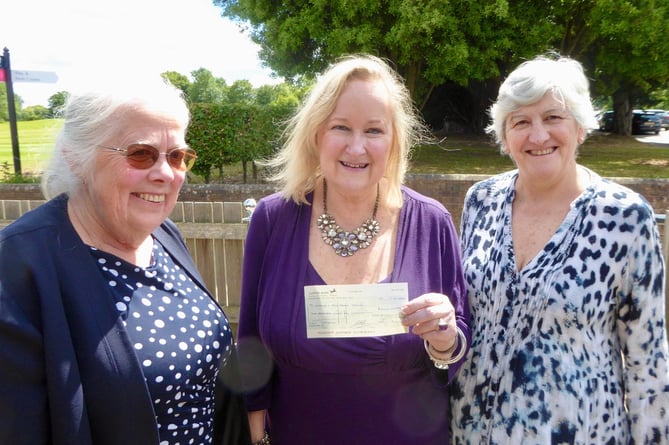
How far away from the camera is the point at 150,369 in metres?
1.51

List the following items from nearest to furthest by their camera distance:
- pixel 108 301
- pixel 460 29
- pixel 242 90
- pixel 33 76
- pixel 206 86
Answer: pixel 108 301 < pixel 33 76 < pixel 460 29 < pixel 242 90 < pixel 206 86

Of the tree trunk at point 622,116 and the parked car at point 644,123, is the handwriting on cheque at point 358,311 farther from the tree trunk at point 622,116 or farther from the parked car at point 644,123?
the parked car at point 644,123

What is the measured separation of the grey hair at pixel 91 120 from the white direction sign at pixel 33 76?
33.1 feet

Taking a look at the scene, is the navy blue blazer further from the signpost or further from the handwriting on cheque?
the signpost

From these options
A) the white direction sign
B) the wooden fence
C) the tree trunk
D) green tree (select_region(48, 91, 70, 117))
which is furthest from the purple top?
the tree trunk

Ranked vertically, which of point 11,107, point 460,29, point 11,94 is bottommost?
point 11,107

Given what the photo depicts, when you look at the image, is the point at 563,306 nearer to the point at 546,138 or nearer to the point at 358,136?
the point at 546,138

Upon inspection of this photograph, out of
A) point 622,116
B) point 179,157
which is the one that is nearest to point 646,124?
point 622,116

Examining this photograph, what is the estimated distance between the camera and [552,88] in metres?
1.93

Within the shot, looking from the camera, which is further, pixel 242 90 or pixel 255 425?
pixel 242 90

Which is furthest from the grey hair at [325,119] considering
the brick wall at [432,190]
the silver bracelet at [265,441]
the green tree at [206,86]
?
the green tree at [206,86]

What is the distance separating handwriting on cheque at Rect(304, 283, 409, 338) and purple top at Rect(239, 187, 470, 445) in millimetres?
67

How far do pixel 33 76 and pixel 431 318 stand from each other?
37.5ft

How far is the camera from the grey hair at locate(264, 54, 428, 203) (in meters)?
1.94
